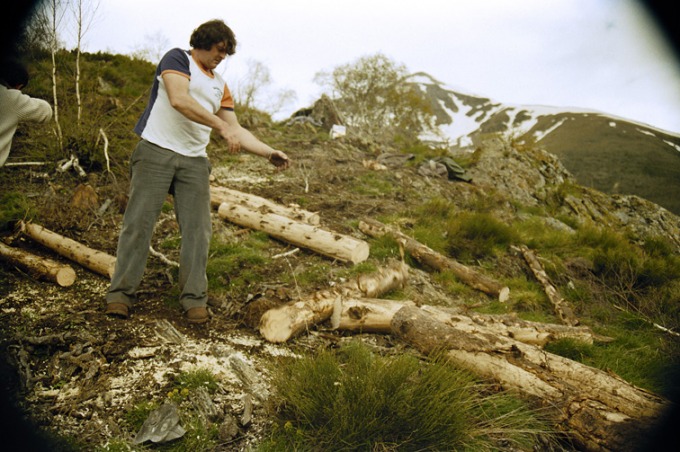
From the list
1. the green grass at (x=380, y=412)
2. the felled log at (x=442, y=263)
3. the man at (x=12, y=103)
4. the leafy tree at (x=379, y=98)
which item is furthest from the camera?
the leafy tree at (x=379, y=98)

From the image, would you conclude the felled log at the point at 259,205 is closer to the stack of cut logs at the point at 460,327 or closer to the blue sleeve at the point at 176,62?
the stack of cut logs at the point at 460,327

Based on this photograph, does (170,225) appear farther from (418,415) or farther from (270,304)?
(418,415)

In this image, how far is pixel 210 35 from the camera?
3.02 metres

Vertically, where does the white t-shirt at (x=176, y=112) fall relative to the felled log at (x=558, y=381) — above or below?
above

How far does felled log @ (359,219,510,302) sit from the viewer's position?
529 cm

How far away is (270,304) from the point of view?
3479 mm

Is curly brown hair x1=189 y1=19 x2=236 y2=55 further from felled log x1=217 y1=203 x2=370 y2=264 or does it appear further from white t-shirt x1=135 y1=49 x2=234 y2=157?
felled log x1=217 y1=203 x2=370 y2=264

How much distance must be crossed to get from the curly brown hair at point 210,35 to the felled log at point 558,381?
289cm

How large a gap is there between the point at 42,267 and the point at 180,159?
6.20ft

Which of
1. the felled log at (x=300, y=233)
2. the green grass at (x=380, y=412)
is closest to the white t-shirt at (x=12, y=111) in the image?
the green grass at (x=380, y=412)

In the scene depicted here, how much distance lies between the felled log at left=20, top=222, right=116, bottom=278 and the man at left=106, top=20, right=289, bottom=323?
0.92 meters

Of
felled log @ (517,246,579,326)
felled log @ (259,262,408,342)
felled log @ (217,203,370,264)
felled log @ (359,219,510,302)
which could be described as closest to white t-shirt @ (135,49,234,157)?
felled log @ (259,262,408,342)

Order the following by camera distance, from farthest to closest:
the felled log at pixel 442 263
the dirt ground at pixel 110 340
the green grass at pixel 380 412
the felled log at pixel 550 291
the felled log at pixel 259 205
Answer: the felled log at pixel 259 205, the felled log at pixel 442 263, the felled log at pixel 550 291, the dirt ground at pixel 110 340, the green grass at pixel 380 412

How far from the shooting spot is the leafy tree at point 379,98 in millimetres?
32938
